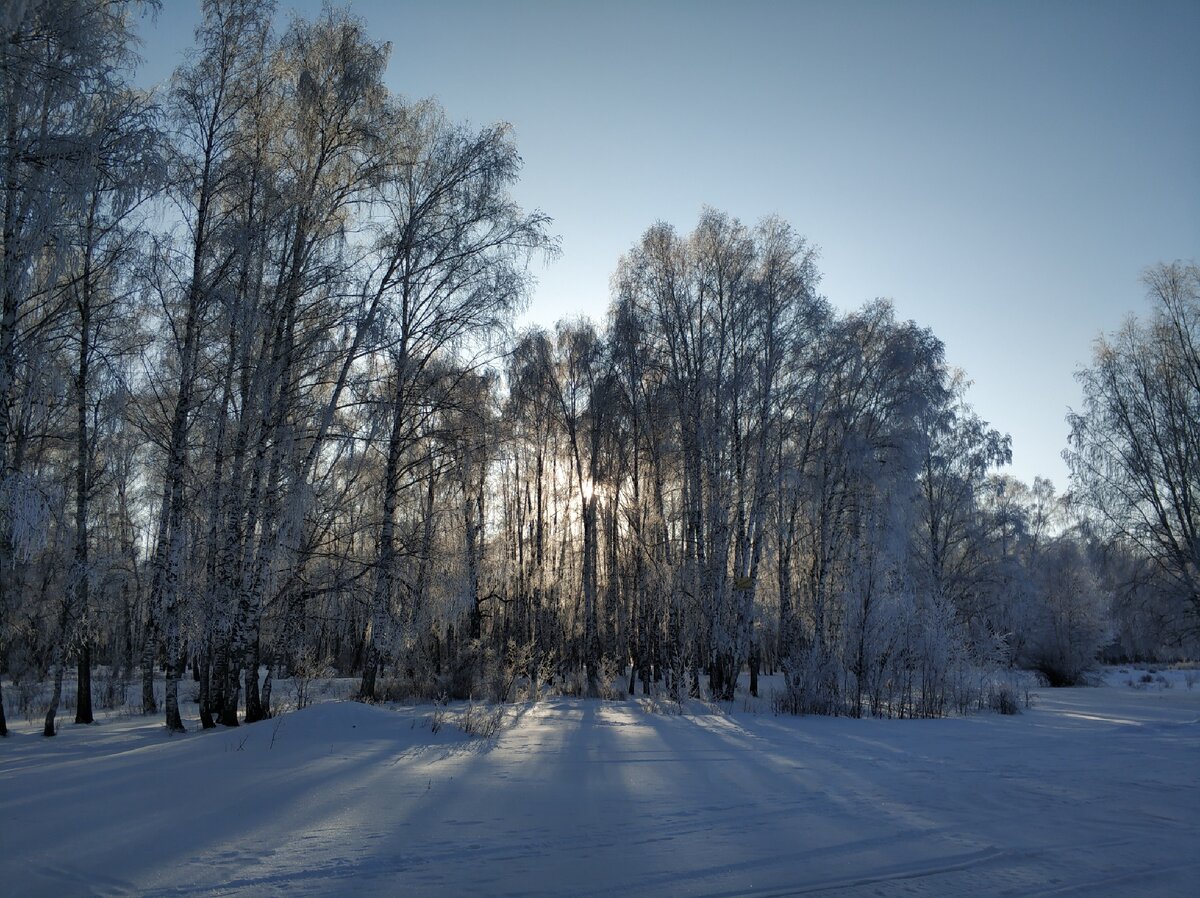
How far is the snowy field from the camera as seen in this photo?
13.5 feet

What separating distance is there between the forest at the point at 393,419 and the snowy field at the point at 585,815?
313cm

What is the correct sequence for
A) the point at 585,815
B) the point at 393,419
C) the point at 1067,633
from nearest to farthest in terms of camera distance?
the point at 585,815 → the point at 393,419 → the point at 1067,633

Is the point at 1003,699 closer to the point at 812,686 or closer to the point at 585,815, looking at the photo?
the point at 812,686

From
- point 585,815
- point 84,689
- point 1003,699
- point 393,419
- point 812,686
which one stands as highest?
point 393,419

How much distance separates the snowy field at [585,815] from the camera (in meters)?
4.10

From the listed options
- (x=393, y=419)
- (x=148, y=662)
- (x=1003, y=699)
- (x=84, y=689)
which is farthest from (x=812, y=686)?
(x=84, y=689)

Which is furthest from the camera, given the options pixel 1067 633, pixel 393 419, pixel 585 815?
pixel 1067 633

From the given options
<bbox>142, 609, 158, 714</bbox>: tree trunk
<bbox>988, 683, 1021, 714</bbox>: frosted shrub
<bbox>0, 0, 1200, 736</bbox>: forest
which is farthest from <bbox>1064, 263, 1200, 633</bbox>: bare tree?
<bbox>142, 609, 158, 714</bbox>: tree trunk

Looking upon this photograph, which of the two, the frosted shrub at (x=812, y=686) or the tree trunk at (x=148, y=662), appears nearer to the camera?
the tree trunk at (x=148, y=662)

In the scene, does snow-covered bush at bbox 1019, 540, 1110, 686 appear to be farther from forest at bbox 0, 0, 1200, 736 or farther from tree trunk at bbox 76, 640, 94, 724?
tree trunk at bbox 76, 640, 94, 724

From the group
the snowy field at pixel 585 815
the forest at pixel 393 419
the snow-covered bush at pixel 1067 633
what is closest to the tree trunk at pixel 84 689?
the forest at pixel 393 419

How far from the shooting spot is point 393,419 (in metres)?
13.4

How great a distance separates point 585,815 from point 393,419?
9.36 metres

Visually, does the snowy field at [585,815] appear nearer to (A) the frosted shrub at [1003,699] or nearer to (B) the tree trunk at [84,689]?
(B) the tree trunk at [84,689]
